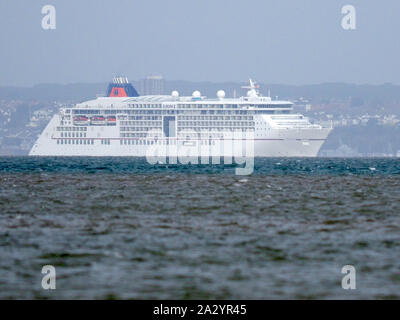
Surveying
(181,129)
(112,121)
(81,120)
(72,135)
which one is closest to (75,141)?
(72,135)

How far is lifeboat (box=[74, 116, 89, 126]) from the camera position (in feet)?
504

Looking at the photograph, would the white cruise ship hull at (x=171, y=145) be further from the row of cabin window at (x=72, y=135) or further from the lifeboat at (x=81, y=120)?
the lifeboat at (x=81, y=120)

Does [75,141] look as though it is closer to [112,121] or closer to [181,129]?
[112,121]

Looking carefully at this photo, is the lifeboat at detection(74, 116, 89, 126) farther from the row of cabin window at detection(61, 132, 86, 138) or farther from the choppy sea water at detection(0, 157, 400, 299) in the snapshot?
the choppy sea water at detection(0, 157, 400, 299)

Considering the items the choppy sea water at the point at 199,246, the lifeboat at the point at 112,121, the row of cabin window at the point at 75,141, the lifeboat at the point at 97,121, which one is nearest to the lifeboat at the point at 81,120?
the lifeboat at the point at 97,121

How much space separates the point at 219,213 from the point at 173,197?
906 centimetres

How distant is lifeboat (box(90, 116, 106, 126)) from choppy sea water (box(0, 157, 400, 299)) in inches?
4345

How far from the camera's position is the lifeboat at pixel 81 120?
154 metres

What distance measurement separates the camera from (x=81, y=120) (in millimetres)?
153875

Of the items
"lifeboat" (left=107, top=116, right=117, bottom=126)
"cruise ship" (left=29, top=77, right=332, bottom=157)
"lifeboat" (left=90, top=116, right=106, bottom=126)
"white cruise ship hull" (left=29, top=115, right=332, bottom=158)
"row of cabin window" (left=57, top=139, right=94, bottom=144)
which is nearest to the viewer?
"white cruise ship hull" (left=29, top=115, right=332, bottom=158)

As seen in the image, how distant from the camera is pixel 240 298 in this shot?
60.4 ft

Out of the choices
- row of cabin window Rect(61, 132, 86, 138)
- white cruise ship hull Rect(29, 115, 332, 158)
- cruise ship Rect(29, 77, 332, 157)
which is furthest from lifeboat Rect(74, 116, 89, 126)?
white cruise ship hull Rect(29, 115, 332, 158)
